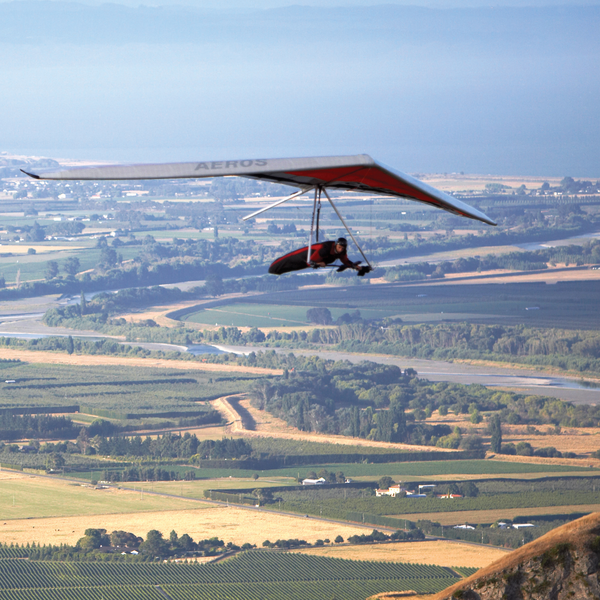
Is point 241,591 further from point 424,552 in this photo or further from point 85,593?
point 424,552

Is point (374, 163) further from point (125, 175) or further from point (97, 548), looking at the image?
point (97, 548)

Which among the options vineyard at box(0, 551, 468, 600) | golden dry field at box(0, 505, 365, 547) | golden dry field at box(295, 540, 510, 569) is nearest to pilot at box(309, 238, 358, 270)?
vineyard at box(0, 551, 468, 600)

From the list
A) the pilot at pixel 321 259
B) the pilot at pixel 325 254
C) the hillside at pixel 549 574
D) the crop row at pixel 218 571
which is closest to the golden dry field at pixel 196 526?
the crop row at pixel 218 571

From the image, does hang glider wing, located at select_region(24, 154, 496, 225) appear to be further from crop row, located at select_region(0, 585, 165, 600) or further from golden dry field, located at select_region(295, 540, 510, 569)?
golden dry field, located at select_region(295, 540, 510, 569)

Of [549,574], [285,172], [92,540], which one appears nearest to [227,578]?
[92,540]

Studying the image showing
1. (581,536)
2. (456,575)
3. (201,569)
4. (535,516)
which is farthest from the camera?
(535,516)

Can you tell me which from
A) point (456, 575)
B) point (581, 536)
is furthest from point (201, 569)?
point (581, 536)
